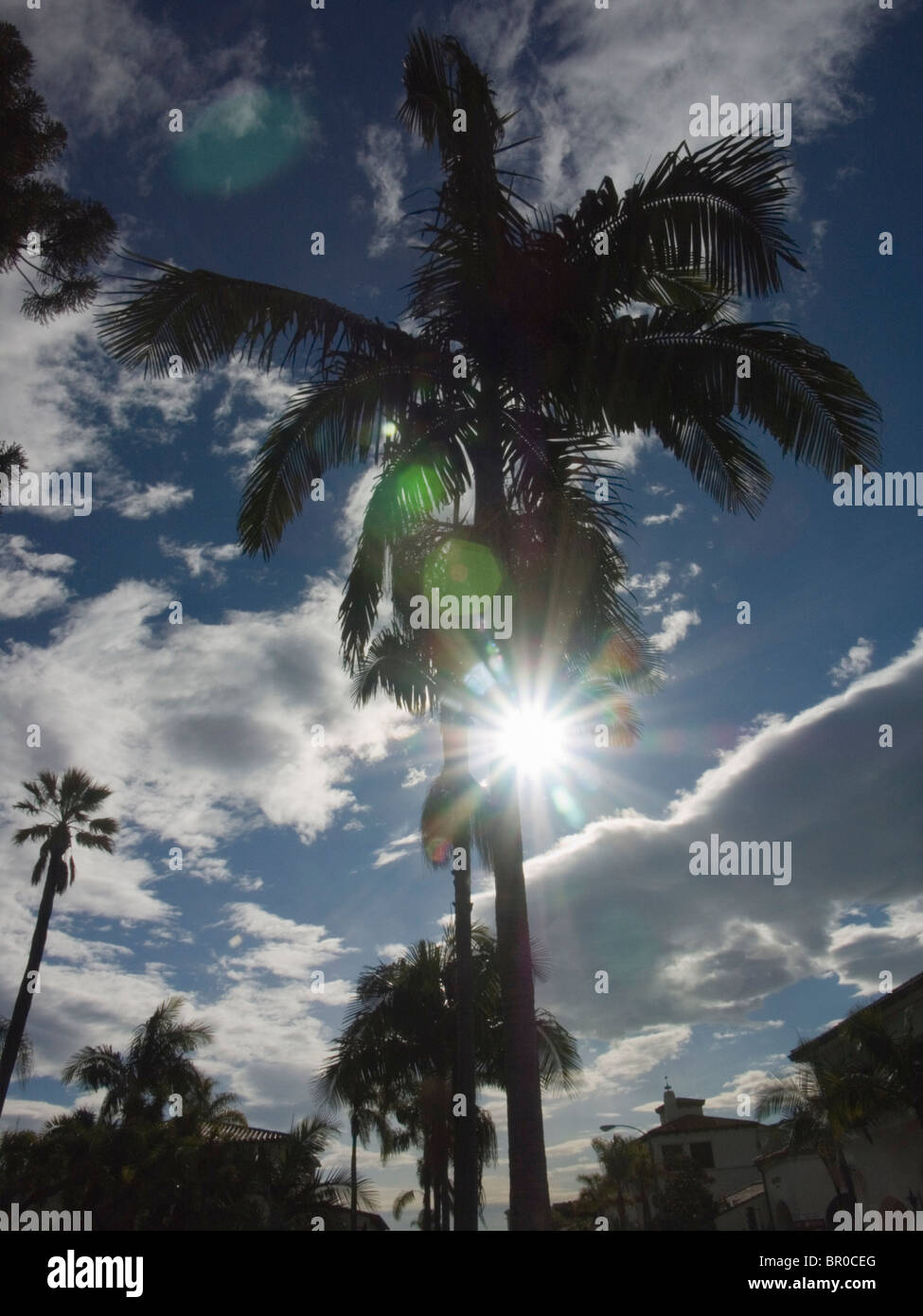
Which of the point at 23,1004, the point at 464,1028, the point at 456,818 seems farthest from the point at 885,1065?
the point at 23,1004

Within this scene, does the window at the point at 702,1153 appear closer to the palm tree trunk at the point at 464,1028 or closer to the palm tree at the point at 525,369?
the palm tree trunk at the point at 464,1028

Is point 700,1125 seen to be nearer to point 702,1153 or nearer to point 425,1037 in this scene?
point 702,1153

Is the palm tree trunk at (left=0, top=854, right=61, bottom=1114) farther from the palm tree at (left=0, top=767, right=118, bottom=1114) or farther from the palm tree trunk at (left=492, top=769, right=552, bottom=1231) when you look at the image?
the palm tree trunk at (left=492, top=769, right=552, bottom=1231)

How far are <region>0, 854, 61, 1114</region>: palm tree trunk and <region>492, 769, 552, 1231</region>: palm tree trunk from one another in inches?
908

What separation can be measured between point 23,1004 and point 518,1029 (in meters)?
23.8

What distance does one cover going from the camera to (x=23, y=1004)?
2648 cm

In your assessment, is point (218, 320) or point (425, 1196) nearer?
point (218, 320)

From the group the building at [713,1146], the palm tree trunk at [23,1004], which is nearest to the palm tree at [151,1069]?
the palm tree trunk at [23,1004]

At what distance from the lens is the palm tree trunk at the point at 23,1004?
1011 inches

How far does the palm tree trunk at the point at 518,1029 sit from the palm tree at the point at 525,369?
0.04 metres

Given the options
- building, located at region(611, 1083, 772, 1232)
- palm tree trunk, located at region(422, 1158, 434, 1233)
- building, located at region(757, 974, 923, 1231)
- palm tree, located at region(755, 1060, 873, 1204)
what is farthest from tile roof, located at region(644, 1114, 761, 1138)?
palm tree, located at region(755, 1060, 873, 1204)

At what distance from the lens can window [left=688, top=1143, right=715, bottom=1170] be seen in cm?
6750
